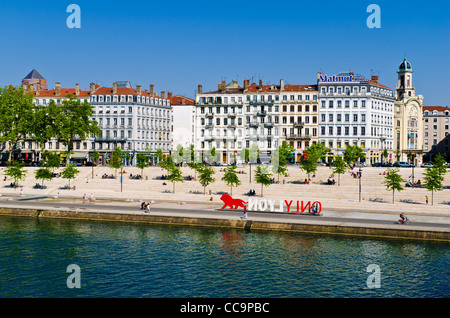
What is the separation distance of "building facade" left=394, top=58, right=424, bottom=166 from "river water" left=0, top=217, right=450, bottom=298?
10068 centimetres

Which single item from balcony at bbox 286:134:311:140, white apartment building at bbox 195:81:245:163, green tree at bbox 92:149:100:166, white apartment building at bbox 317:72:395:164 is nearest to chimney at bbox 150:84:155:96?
white apartment building at bbox 195:81:245:163

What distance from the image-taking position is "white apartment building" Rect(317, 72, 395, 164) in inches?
5143

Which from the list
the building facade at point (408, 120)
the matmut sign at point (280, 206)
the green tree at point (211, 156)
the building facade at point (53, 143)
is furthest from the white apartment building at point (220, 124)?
the matmut sign at point (280, 206)

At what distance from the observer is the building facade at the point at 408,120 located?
146875 millimetres

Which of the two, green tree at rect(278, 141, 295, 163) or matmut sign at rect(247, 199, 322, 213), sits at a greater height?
green tree at rect(278, 141, 295, 163)

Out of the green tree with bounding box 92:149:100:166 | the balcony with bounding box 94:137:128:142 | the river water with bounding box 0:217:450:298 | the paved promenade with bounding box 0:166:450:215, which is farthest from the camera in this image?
the balcony with bounding box 94:137:128:142

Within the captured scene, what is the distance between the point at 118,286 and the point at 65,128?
87.1 meters

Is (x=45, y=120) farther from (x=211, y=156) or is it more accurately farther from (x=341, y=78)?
(x=341, y=78)

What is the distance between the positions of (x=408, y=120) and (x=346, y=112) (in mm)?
28318

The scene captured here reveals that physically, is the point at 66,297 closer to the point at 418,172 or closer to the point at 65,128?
the point at 418,172

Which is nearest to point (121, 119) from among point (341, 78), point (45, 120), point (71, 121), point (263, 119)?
point (71, 121)

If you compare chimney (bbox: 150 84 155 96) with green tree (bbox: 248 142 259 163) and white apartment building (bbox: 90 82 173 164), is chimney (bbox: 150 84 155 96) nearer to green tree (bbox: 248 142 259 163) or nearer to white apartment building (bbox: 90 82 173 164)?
white apartment building (bbox: 90 82 173 164)

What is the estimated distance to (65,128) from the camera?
118688 millimetres
